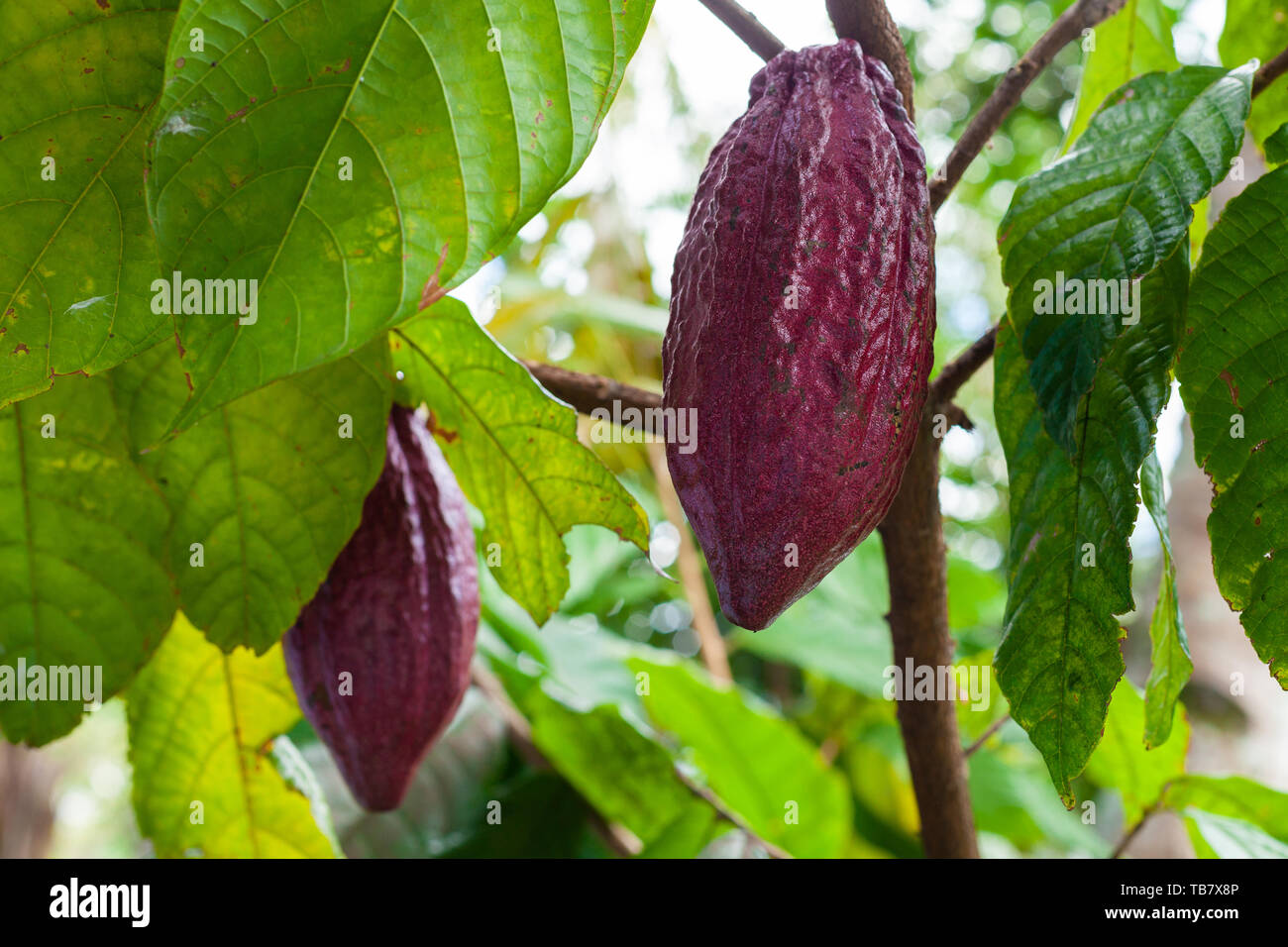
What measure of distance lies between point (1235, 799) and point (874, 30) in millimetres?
818

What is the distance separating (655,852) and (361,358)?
0.67 m

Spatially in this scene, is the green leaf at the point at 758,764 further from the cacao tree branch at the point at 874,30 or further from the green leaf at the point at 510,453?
the cacao tree branch at the point at 874,30

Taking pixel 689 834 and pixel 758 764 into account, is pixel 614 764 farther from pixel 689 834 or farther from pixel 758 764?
pixel 758 764

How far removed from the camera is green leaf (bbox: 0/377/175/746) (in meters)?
0.71

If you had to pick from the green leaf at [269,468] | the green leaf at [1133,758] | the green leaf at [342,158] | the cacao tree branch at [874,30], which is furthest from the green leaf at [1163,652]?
the green leaf at [1133,758]

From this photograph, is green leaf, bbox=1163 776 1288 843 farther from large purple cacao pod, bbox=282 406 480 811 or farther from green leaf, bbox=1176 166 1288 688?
large purple cacao pod, bbox=282 406 480 811

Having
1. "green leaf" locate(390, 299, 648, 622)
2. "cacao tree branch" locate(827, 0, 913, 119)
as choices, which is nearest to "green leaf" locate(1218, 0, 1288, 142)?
"cacao tree branch" locate(827, 0, 913, 119)

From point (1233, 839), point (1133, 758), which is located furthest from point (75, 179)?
point (1133, 758)

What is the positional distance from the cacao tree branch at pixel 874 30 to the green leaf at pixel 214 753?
2.23ft

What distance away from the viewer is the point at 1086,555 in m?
0.50

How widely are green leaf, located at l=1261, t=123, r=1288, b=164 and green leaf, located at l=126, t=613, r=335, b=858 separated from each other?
2.66 ft

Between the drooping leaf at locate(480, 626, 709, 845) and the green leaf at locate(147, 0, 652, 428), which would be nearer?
the green leaf at locate(147, 0, 652, 428)
